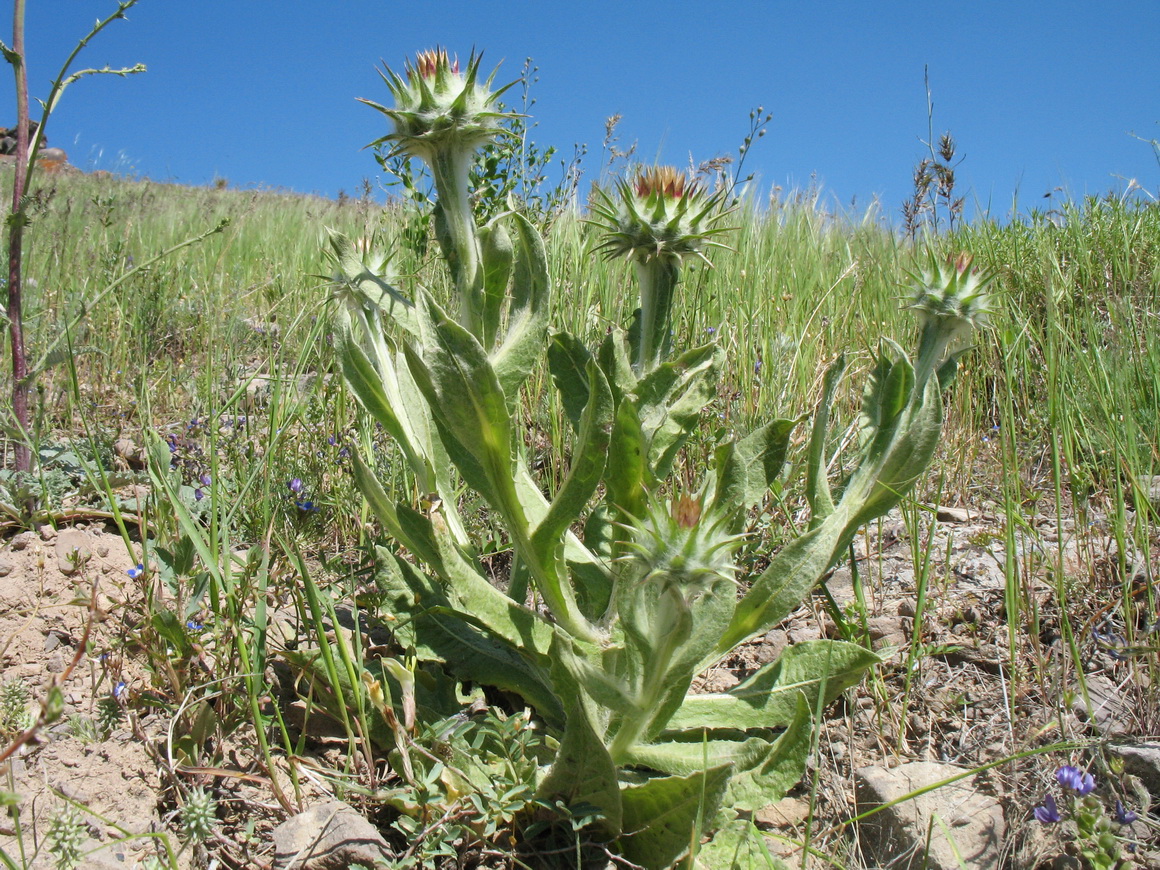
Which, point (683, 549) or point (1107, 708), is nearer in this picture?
point (683, 549)

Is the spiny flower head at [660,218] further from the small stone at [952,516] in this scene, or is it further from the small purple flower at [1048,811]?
the small stone at [952,516]

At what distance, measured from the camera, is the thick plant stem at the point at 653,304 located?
5.98 feet

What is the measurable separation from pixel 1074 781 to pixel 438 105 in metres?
1.69

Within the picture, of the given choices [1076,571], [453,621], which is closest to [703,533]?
[453,621]

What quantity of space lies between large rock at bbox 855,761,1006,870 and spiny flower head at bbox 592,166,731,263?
114 cm

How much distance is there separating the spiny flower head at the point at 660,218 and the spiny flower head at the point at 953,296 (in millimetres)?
463

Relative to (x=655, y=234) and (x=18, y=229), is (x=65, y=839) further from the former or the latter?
(x=18, y=229)

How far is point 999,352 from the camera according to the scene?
3201 mm

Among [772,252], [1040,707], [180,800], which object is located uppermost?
[772,252]

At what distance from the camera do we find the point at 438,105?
1.65m

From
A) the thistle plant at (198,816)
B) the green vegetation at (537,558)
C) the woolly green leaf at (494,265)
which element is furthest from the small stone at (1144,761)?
the thistle plant at (198,816)

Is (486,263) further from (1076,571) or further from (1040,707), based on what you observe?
(1076,571)

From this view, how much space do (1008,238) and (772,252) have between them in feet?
4.28

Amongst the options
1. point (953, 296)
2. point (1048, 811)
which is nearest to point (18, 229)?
point (953, 296)
